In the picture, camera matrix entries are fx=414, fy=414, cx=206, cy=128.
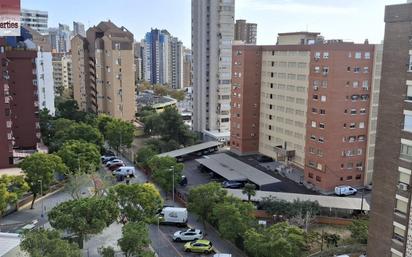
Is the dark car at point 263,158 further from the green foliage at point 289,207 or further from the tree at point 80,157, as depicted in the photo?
the tree at point 80,157

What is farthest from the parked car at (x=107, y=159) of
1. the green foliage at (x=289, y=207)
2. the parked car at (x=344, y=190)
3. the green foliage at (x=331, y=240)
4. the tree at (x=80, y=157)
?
the green foliage at (x=331, y=240)

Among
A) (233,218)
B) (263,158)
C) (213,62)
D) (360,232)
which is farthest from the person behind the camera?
(213,62)

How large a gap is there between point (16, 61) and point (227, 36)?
29459mm

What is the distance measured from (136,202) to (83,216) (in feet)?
13.2

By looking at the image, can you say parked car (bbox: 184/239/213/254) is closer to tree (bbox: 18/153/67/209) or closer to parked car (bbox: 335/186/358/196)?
tree (bbox: 18/153/67/209)

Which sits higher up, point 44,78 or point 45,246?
point 44,78

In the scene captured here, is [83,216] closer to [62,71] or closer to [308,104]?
[308,104]

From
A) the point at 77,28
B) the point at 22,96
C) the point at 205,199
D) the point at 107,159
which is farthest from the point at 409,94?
the point at 77,28

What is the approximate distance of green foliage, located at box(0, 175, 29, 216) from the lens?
31078 millimetres

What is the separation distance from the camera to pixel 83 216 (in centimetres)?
2616

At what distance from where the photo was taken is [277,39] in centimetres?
5384

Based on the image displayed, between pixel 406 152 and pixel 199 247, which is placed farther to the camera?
pixel 199 247

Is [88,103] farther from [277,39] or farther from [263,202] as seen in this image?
[263,202]

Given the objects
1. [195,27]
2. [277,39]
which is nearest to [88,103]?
[195,27]
